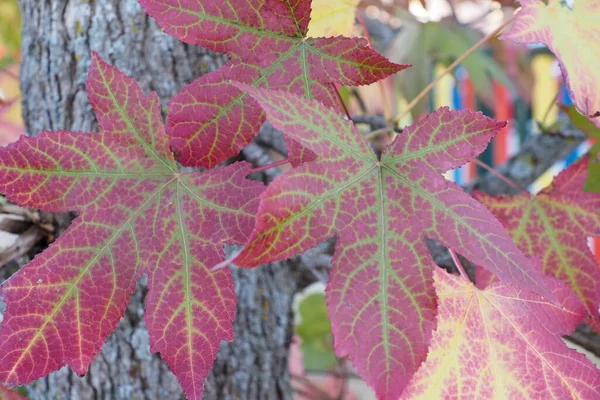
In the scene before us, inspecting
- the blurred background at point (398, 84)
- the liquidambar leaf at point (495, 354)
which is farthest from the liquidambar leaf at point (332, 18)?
the liquidambar leaf at point (495, 354)

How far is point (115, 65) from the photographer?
2.71ft

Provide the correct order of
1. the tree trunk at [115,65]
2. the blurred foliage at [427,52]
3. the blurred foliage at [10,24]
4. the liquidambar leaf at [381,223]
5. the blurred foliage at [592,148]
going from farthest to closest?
the blurred foliage at [10,24] → the blurred foliage at [427,52] → the blurred foliage at [592,148] → the tree trunk at [115,65] → the liquidambar leaf at [381,223]

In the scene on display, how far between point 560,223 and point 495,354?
26 centimetres

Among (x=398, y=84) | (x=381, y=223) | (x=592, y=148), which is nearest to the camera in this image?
(x=381, y=223)

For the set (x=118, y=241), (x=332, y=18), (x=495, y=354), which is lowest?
(x=495, y=354)

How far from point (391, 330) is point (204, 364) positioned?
19 cm

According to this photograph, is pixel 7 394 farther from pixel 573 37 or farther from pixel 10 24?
pixel 10 24

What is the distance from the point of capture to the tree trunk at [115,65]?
0.82m

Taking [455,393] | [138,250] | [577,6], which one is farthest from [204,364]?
[577,6]

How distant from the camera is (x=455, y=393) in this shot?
1.84ft

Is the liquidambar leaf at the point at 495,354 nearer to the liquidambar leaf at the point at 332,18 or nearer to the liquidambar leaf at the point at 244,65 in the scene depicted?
the liquidambar leaf at the point at 244,65

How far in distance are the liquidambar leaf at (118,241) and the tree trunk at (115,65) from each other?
0.87 ft

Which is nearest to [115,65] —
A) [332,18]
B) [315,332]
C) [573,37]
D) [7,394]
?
[332,18]

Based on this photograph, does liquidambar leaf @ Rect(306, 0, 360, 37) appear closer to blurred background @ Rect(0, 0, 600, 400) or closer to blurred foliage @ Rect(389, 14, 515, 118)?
blurred background @ Rect(0, 0, 600, 400)
